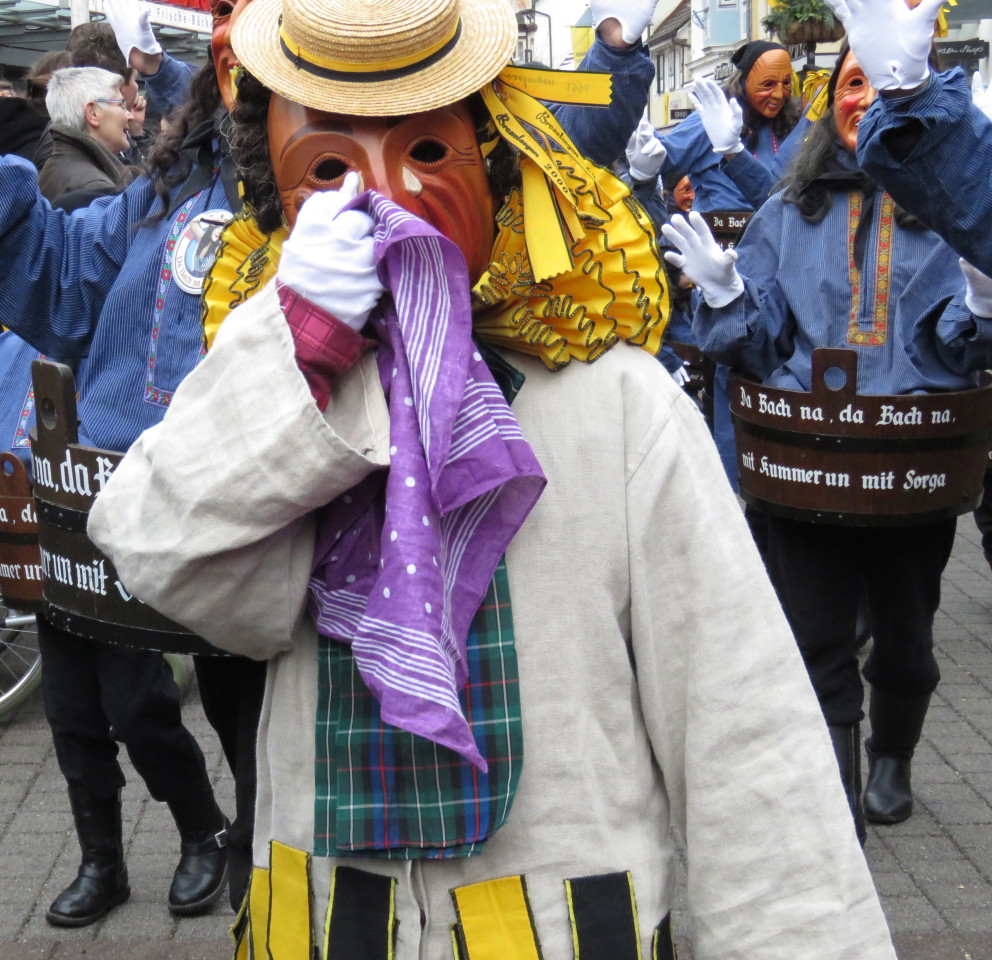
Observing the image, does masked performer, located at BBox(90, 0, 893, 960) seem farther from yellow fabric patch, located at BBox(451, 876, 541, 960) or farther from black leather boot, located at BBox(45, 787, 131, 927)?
black leather boot, located at BBox(45, 787, 131, 927)

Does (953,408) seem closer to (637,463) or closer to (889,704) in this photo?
(889,704)

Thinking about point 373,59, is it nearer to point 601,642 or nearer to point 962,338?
point 601,642

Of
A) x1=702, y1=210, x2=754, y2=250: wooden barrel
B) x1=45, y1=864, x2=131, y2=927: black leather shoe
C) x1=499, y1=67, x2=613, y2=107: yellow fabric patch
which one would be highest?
x1=499, y1=67, x2=613, y2=107: yellow fabric patch

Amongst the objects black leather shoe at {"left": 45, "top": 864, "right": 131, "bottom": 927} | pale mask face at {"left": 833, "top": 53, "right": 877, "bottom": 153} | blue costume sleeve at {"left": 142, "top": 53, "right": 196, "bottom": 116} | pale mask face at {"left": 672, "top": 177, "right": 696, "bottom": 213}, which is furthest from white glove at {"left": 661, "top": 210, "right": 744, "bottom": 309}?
pale mask face at {"left": 672, "top": 177, "right": 696, "bottom": 213}

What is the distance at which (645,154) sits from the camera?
21.3 feet

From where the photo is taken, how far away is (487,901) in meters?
1.46

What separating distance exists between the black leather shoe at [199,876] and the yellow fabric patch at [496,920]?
1.95 metres

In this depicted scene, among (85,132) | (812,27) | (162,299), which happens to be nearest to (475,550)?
(162,299)

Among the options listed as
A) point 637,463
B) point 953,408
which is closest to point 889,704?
point 953,408

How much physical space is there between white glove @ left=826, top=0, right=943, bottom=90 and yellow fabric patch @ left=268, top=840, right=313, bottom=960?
1.66m

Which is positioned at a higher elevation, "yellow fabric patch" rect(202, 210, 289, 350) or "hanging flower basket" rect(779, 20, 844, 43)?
"yellow fabric patch" rect(202, 210, 289, 350)

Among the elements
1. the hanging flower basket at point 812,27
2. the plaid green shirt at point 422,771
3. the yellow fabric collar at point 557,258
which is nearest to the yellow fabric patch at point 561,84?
the yellow fabric collar at point 557,258

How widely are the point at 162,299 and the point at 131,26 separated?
1099mm

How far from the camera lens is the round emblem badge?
2.48 m
